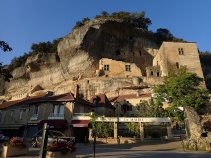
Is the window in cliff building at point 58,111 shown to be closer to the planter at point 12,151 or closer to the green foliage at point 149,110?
the green foliage at point 149,110

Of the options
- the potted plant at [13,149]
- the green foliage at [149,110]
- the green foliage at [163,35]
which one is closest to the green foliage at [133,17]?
the green foliage at [163,35]

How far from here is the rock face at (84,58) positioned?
1857 inches

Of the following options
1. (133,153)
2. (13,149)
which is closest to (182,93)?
(133,153)

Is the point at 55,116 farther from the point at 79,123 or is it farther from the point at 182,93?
the point at 182,93

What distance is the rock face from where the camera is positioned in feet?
155

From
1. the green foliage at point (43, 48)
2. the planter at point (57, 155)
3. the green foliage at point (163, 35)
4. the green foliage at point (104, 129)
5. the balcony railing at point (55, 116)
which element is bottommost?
the planter at point (57, 155)

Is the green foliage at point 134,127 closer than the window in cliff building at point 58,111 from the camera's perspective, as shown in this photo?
Yes

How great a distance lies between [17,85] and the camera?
189ft

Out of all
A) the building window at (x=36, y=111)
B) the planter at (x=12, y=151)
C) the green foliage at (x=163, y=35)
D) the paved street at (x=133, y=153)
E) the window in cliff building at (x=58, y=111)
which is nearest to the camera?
the planter at (x=12, y=151)

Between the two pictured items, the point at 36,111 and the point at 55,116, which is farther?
the point at 36,111

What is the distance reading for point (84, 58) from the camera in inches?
1892

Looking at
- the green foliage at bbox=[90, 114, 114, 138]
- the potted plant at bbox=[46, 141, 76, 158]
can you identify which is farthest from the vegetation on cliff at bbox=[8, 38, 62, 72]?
the potted plant at bbox=[46, 141, 76, 158]

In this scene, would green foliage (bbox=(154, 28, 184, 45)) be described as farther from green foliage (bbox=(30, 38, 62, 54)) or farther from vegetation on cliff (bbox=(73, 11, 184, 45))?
green foliage (bbox=(30, 38, 62, 54))

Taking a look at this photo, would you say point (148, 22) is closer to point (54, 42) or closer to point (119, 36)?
point (119, 36)
